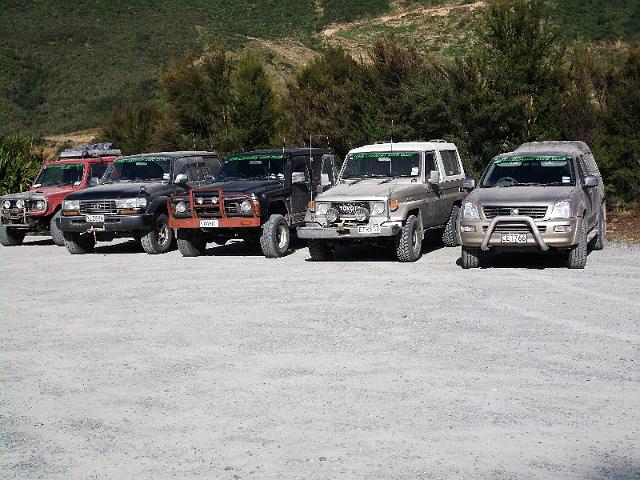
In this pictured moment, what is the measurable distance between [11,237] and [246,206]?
7.50m

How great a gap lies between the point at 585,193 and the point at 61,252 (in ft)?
34.5

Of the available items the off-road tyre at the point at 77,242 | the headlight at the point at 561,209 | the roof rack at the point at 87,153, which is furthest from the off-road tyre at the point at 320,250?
the roof rack at the point at 87,153

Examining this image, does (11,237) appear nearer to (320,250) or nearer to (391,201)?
(320,250)

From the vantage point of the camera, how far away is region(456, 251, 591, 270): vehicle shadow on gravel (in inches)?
566

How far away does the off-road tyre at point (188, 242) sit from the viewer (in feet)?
56.4

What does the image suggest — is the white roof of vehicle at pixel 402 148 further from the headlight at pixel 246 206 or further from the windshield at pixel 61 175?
the windshield at pixel 61 175

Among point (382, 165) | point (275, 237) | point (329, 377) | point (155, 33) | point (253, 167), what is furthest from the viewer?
point (155, 33)

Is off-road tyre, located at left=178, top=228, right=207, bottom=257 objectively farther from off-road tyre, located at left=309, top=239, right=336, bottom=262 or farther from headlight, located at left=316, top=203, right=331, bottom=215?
headlight, located at left=316, top=203, right=331, bottom=215

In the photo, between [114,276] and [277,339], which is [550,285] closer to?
[277,339]

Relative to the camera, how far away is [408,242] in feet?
49.2

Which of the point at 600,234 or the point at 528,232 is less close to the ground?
the point at 528,232

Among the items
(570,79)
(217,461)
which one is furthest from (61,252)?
Result: (217,461)

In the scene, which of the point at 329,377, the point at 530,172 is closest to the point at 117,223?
the point at 530,172

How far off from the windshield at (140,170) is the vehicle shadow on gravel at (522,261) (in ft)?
21.3
